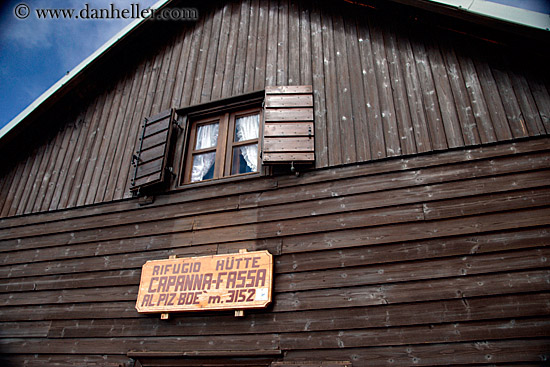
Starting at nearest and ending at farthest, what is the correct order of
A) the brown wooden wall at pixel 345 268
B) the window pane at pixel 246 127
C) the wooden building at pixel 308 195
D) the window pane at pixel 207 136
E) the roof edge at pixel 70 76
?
1. the brown wooden wall at pixel 345 268
2. the wooden building at pixel 308 195
3. the window pane at pixel 246 127
4. the window pane at pixel 207 136
5. the roof edge at pixel 70 76

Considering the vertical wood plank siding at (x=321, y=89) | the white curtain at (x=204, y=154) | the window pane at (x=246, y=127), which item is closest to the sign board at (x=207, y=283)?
the white curtain at (x=204, y=154)

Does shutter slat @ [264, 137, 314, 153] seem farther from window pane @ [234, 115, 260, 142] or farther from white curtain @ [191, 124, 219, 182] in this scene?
white curtain @ [191, 124, 219, 182]

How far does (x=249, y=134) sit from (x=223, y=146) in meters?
0.44

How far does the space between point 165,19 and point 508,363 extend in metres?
7.81

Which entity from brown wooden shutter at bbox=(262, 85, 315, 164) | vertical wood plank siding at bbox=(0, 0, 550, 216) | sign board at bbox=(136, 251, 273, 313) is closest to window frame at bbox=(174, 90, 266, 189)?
vertical wood plank siding at bbox=(0, 0, 550, 216)

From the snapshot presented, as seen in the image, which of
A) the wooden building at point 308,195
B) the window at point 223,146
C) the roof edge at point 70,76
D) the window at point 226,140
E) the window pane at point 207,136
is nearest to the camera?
the wooden building at point 308,195

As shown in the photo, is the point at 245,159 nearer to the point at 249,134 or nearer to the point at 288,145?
the point at 249,134

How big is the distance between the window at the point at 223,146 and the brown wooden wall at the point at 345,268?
37 centimetres

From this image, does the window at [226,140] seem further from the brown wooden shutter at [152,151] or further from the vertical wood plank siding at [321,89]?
the vertical wood plank siding at [321,89]

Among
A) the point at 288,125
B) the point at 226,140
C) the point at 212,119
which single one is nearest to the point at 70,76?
the point at 212,119

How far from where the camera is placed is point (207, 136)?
21.7 ft

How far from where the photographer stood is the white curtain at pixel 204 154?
20.6 ft

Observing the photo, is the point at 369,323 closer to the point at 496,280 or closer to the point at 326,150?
the point at 496,280

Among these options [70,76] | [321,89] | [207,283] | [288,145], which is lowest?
[207,283]
